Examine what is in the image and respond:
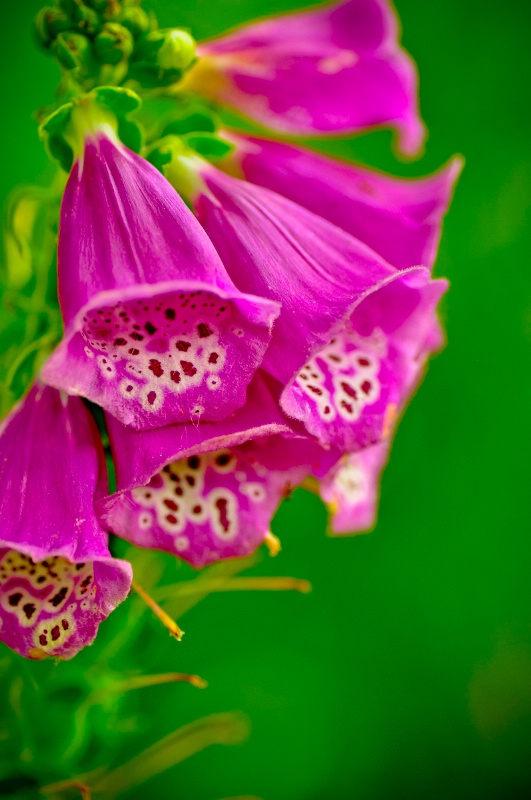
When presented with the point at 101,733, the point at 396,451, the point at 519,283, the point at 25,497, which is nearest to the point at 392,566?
the point at 396,451

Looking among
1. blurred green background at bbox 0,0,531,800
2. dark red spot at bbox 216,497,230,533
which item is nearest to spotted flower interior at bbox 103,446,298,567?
dark red spot at bbox 216,497,230,533

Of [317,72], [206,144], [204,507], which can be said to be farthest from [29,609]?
[317,72]

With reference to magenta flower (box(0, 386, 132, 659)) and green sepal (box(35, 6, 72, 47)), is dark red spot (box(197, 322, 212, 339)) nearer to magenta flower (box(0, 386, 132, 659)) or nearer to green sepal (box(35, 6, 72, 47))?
magenta flower (box(0, 386, 132, 659))

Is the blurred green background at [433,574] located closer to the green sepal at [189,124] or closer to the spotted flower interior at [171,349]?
the green sepal at [189,124]

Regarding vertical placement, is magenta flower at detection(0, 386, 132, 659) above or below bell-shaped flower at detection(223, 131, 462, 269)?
below

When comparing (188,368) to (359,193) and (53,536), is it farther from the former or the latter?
(359,193)

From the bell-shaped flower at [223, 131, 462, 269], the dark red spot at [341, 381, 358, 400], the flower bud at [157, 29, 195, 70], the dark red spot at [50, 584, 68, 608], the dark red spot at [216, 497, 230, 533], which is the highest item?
the flower bud at [157, 29, 195, 70]
